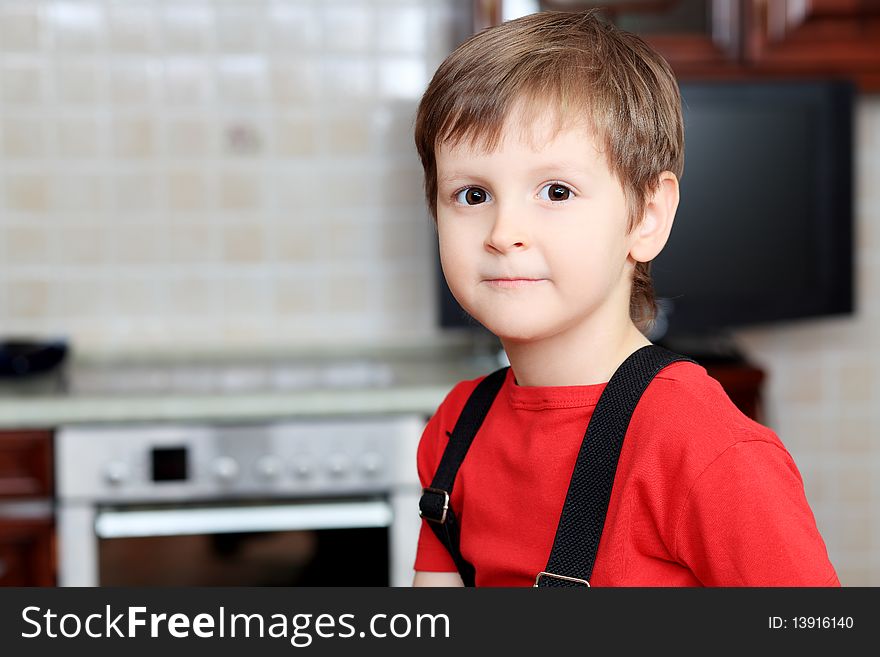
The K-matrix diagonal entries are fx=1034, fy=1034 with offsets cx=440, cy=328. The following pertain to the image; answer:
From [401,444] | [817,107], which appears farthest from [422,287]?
[817,107]

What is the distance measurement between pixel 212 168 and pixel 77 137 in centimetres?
31

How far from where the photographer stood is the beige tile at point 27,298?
7.87 ft

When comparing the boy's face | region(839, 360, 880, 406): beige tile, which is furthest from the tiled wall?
the boy's face

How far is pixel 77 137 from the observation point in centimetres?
237

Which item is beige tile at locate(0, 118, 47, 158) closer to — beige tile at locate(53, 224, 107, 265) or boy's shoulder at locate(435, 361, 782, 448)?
beige tile at locate(53, 224, 107, 265)

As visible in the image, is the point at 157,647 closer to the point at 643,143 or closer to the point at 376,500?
the point at 643,143

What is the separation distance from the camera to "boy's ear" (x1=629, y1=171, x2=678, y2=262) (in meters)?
0.82

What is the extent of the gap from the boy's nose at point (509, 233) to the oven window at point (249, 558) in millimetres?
1260

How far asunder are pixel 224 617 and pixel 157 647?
1.5 inches


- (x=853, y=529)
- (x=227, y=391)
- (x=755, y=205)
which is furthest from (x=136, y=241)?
(x=853, y=529)

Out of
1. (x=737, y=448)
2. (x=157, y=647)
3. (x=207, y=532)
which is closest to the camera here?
(x=157, y=647)

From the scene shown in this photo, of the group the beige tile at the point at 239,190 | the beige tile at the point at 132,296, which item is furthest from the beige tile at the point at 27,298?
the beige tile at the point at 239,190

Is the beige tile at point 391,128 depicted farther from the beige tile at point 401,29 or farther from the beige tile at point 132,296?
the beige tile at point 132,296

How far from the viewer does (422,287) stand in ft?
8.19
